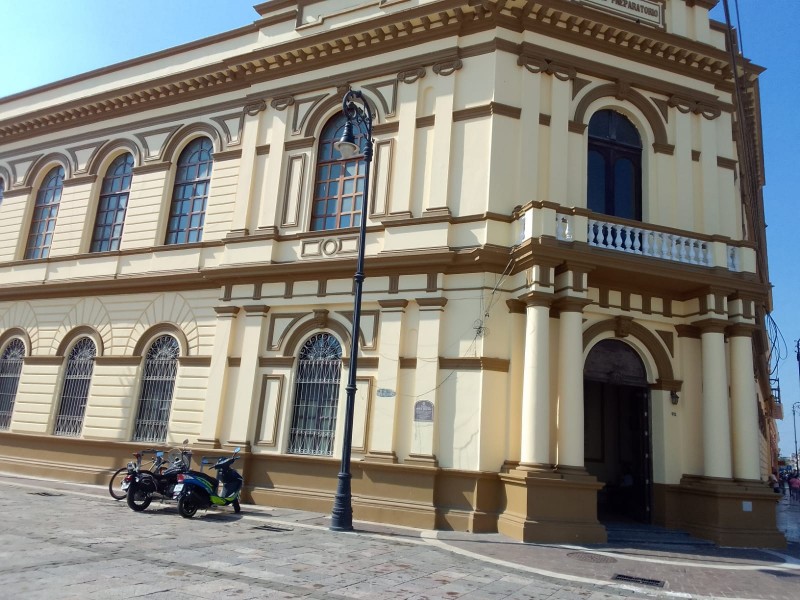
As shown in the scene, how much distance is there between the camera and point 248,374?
14812 mm

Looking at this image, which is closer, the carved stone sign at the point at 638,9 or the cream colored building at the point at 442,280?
the cream colored building at the point at 442,280

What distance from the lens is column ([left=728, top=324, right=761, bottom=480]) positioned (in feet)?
41.7

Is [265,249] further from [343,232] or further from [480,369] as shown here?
[480,369]

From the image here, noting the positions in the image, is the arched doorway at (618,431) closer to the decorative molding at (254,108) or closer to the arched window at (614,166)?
the arched window at (614,166)

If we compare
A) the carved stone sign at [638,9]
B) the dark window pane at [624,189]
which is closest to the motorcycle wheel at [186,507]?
the dark window pane at [624,189]

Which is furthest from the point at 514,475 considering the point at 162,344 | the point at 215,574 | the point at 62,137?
the point at 62,137

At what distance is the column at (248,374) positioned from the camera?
14.5 m

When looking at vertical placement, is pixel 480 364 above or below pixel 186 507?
above

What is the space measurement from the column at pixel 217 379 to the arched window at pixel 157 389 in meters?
1.52

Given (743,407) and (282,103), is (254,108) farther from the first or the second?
(743,407)

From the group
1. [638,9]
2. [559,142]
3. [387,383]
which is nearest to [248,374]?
[387,383]

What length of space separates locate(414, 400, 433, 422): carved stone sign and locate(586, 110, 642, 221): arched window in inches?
229

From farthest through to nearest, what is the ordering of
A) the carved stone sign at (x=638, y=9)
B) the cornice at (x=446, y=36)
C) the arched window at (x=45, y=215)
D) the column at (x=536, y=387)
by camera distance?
the arched window at (x=45, y=215), the carved stone sign at (x=638, y=9), the cornice at (x=446, y=36), the column at (x=536, y=387)

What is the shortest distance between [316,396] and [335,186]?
5024 millimetres
